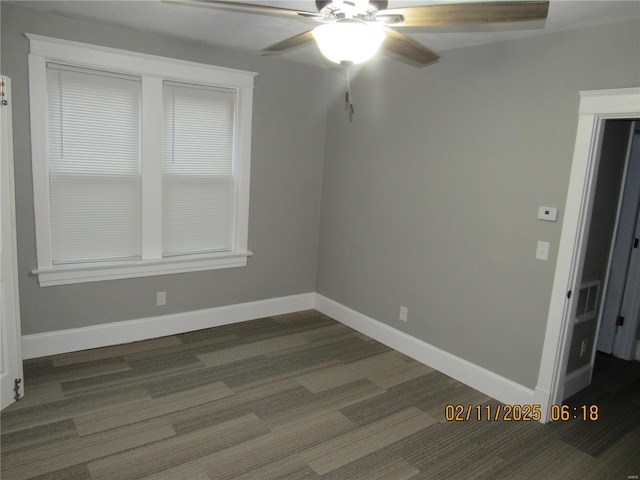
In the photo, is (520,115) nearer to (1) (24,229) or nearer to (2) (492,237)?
(2) (492,237)

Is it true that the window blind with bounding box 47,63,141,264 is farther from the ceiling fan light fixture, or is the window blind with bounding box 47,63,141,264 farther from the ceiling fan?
the ceiling fan light fixture

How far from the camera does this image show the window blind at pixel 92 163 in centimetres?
325

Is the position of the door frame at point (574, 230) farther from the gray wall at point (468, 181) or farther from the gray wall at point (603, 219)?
the gray wall at point (603, 219)

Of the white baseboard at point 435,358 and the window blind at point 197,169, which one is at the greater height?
the window blind at point 197,169

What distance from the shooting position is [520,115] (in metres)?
2.93

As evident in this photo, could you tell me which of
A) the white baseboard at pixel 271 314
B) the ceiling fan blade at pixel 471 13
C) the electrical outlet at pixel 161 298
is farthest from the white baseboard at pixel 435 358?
the ceiling fan blade at pixel 471 13

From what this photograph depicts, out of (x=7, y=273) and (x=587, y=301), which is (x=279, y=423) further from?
(x=587, y=301)

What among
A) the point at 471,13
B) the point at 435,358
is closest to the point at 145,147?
the point at 471,13

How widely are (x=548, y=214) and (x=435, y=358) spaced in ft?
4.74

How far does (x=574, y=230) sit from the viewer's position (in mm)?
2682

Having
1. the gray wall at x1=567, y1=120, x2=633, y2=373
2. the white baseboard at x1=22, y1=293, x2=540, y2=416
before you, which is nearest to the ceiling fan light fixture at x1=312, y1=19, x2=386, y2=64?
the gray wall at x1=567, y1=120, x2=633, y2=373

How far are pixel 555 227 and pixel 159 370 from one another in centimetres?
292

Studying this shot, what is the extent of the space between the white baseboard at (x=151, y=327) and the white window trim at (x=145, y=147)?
0.41 m

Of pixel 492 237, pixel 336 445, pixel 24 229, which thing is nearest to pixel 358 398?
pixel 336 445
